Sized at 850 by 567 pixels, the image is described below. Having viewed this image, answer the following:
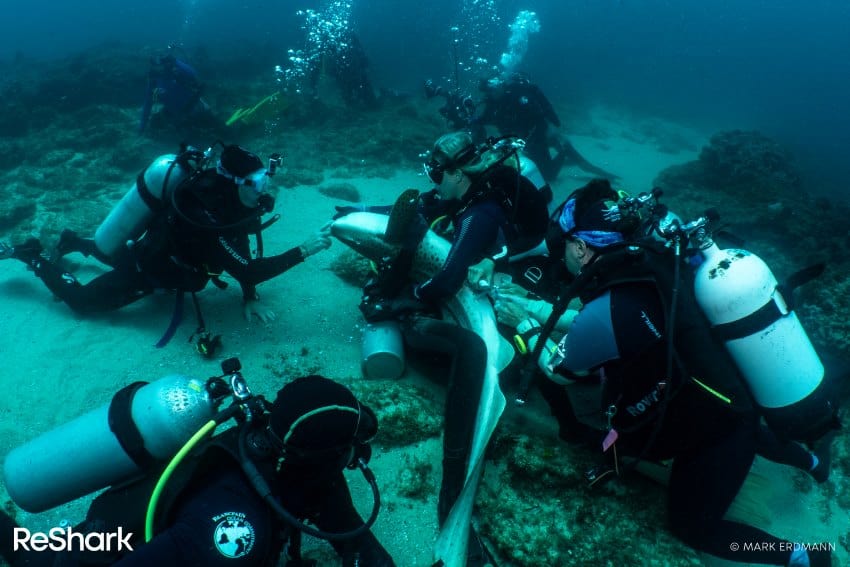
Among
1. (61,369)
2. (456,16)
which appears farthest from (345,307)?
(456,16)

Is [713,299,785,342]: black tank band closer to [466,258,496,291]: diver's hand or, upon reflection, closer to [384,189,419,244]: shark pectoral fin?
[466,258,496,291]: diver's hand

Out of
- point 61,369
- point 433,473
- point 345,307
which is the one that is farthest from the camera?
point 345,307

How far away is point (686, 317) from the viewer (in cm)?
260

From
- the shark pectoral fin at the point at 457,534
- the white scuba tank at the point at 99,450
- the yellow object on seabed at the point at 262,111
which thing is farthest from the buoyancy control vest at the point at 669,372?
the yellow object on seabed at the point at 262,111

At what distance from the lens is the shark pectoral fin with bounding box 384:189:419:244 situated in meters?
4.27

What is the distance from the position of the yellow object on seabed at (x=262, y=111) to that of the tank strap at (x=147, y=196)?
872 centimetres

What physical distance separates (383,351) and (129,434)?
222 centimetres

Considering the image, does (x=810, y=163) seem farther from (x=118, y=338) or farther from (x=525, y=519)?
(x=118, y=338)

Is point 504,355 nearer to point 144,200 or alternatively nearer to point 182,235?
point 182,235

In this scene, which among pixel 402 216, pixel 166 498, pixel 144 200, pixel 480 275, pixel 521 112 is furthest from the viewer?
pixel 521 112

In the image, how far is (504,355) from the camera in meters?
3.99

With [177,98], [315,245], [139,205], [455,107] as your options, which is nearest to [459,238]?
[315,245]

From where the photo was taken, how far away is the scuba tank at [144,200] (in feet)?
15.1

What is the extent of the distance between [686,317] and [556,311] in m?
0.77
